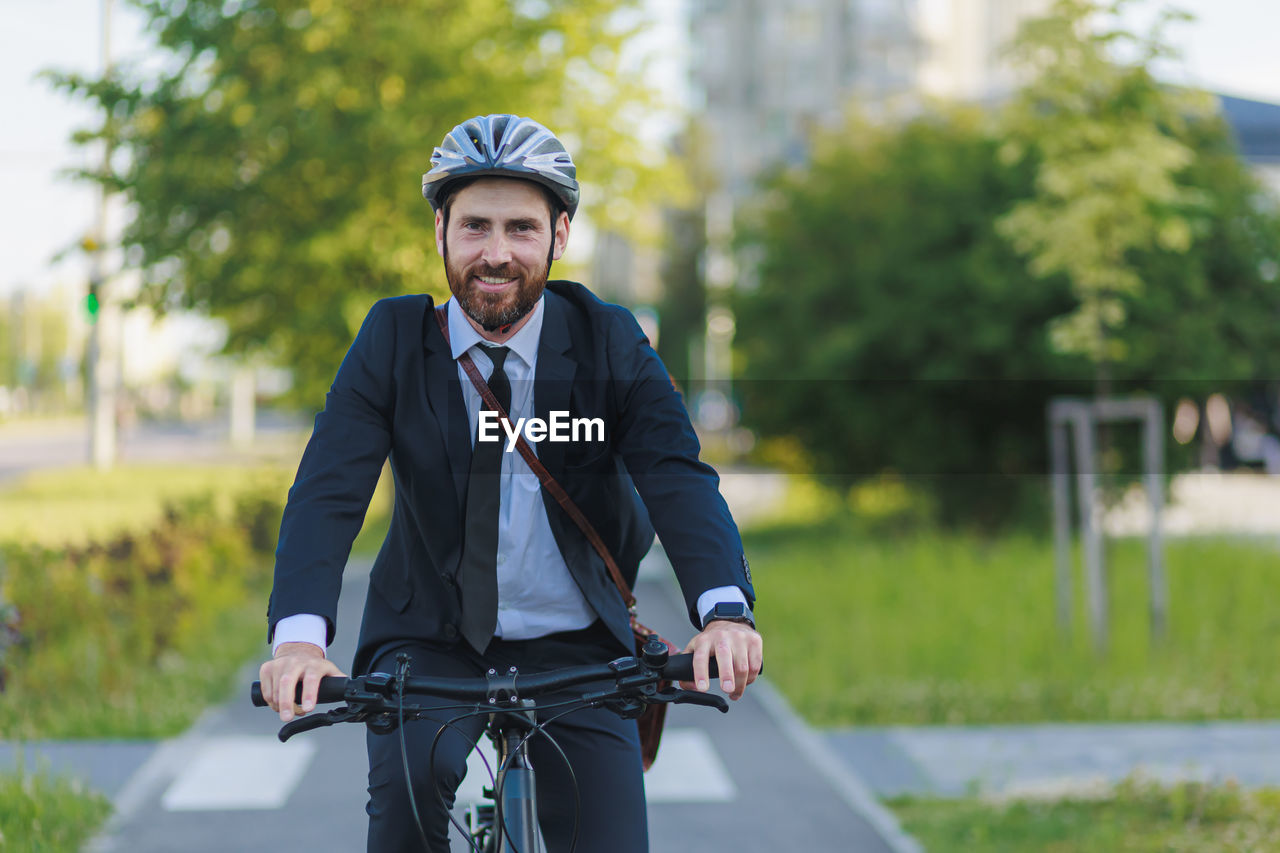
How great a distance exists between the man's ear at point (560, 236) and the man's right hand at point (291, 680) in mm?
928

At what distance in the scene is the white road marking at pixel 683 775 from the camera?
20.1 ft

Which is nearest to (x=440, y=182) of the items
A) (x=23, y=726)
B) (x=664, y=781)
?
(x=23, y=726)

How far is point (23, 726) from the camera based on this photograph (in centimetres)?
550

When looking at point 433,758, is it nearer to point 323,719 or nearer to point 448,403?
point 323,719

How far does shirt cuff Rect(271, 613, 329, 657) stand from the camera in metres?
2.44

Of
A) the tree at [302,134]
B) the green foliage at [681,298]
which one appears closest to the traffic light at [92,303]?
the tree at [302,134]

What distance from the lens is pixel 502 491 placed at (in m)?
2.73

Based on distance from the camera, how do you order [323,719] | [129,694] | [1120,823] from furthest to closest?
[129,694]
[1120,823]
[323,719]

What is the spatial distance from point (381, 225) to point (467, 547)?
1093 cm

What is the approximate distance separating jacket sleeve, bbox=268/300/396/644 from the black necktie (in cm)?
20

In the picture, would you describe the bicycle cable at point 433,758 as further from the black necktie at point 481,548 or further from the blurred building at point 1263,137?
the blurred building at point 1263,137

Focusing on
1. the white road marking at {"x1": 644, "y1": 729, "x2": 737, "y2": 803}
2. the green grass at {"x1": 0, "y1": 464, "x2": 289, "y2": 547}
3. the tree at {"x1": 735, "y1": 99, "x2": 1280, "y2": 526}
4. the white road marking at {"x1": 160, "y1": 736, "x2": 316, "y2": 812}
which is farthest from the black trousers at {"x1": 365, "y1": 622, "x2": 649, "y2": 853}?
the tree at {"x1": 735, "y1": 99, "x2": 1280, "y2": 526}

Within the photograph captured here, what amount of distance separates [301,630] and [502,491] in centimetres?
49

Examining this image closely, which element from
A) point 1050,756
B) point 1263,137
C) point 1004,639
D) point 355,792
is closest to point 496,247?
Result: point 355,792
